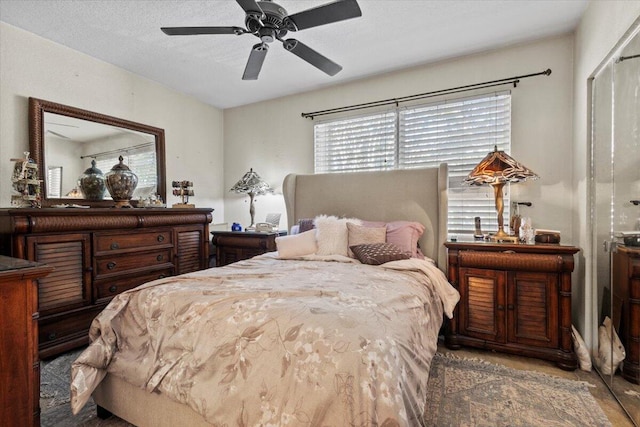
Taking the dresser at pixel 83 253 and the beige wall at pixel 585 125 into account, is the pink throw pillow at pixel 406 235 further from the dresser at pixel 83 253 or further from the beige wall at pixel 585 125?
the dresser at pixel 83 253

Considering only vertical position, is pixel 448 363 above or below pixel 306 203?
below

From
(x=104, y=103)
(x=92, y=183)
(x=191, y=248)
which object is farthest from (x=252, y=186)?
(x=104, y=103)

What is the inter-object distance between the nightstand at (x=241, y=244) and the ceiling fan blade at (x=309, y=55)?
1.93 metres

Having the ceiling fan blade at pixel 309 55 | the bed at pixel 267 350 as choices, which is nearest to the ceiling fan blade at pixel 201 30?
the ceiling fan blade at pixel 309 55

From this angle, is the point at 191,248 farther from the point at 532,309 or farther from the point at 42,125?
the point at 532,309

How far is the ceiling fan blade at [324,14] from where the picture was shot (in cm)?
174

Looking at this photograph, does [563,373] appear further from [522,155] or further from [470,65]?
[470,65]

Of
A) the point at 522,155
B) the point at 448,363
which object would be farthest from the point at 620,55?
the point at 448,363

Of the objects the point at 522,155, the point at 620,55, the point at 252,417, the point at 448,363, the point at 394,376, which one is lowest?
the point at 448,363

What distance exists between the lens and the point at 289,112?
4.22 m

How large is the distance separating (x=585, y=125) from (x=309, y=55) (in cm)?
220

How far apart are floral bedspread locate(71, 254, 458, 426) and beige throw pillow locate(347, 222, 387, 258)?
0.79 meters

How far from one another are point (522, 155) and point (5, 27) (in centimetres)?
468

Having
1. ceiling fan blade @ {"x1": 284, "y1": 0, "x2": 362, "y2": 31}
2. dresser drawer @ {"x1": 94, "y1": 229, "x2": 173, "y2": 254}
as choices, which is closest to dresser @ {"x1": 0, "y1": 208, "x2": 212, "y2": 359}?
dresser drawer @ {"x1": 94, "y1": 229, "x2": 173, "y2": 254}
